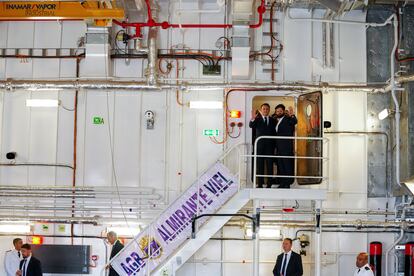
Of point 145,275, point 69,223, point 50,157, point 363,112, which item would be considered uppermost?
point 363,112

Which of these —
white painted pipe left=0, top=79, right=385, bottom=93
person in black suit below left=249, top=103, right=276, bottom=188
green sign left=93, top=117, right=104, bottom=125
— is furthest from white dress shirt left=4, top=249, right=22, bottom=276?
person in black suit below left=249, top=103, right=276, bottom=188

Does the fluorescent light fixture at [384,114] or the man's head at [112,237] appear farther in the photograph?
the fluorescent light fixture at [384,114]

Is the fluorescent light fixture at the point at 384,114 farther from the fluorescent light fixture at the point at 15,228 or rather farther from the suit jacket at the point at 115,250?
the fluorescent light fixture at the point at 15,228

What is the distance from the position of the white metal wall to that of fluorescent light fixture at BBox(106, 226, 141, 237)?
39 centimetres

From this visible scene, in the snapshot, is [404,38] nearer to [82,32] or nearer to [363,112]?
[363,112]

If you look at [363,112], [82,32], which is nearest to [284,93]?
[363,112]

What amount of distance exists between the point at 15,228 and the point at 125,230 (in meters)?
2.24

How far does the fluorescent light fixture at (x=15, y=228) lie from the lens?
1223cm

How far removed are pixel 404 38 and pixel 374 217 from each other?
375 cm

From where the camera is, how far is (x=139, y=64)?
12727 millimetres

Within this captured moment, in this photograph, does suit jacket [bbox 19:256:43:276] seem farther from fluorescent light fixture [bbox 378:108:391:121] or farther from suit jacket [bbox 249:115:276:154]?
fluorescent light fixture [bbox 378:108:391:121]

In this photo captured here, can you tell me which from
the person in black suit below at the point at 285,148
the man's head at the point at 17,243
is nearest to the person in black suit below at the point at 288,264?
the person in black suit below at the point at 285,148

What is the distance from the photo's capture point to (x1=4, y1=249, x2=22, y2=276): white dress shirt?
11.2 metres

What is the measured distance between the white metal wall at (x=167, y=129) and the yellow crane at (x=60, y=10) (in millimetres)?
1204
